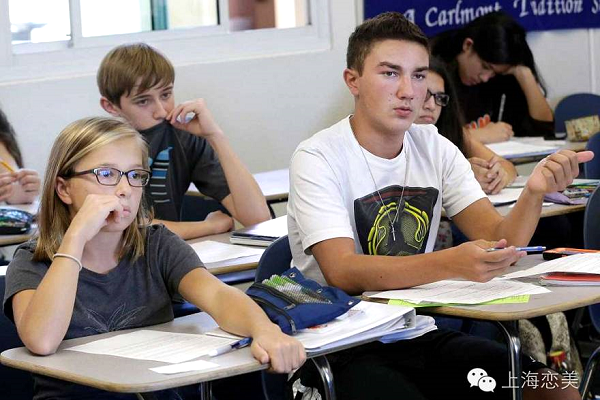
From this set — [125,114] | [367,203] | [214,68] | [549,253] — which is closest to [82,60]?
[214,68]

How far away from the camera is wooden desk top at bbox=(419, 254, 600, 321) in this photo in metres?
2.03

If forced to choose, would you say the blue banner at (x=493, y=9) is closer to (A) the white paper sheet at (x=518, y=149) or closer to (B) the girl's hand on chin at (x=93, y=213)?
(A) the white paper sheet at (x=518, y=149)

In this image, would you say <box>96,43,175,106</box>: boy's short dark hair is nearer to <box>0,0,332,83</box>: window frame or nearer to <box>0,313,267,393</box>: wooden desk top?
<box>0,0,332,83</box>: window frame

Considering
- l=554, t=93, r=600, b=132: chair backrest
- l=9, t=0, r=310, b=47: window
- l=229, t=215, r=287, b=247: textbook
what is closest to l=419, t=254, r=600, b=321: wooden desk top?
l=229, t=215, r=287, b=247: textbook

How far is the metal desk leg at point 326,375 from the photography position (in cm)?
201

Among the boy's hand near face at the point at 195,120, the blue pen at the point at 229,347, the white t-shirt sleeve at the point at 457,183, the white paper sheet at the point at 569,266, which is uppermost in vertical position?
the boy's hand near face at the point at 195,120

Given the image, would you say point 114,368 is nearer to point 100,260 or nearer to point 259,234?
point 100,260

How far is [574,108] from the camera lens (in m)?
5.89

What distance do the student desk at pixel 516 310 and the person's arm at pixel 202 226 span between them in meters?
1.29

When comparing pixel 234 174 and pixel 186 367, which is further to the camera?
pixel 234 174

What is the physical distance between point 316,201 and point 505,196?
1293mm

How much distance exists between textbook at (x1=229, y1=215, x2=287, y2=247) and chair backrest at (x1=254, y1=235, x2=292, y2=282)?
0.46 metres

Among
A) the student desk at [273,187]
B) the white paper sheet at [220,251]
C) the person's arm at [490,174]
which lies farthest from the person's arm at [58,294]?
the person's arm at [490,174]

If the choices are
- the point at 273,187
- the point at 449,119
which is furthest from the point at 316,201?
the point at 273,187
